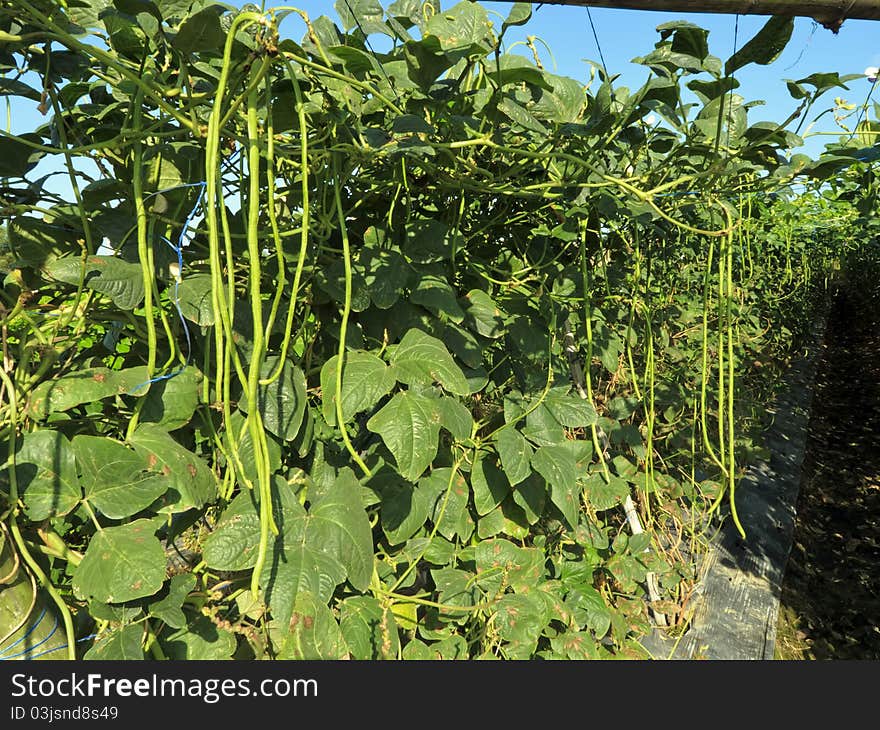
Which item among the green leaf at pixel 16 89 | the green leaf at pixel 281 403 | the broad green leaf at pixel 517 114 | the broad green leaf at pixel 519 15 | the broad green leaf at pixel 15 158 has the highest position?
the broad green leaf at pixel 519 15

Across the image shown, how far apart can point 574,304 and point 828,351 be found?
8.29m

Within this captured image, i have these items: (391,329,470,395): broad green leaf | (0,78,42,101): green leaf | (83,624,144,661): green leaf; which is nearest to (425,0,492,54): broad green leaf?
(391,329,470,395): broad green leaf

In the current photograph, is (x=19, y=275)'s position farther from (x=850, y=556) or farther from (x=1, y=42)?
(x=850, y=556)

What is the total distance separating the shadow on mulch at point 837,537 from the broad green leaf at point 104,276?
7.96 ft

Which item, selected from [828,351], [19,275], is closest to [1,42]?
[19,275]

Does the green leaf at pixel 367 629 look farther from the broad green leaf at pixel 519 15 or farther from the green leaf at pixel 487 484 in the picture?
the broad green leaf at pixel 519 15

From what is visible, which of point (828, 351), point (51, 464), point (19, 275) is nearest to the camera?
point (51, 464)

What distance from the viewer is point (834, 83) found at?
1070 mm

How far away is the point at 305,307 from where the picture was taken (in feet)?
3.88

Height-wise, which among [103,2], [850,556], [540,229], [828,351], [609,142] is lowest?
[850,556]

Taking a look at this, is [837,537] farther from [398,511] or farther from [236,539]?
[236,539]

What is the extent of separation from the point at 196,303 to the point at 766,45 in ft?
2.89

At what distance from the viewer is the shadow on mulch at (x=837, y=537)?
2.53 m

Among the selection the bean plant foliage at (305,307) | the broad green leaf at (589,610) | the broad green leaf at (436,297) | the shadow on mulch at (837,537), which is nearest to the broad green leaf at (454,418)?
the bean plant foliage at (305,307)
